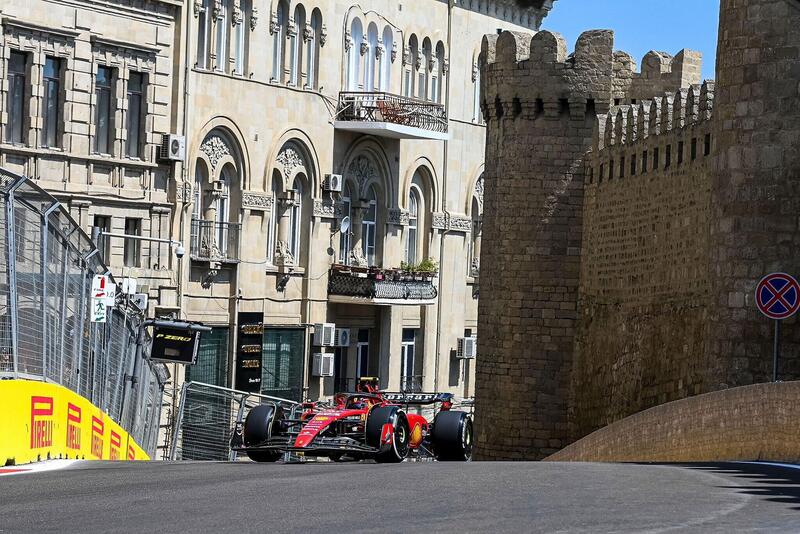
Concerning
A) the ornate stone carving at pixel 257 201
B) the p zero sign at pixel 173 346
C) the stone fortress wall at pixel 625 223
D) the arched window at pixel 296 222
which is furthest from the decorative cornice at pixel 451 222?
the p zero sign at pixel 173 346

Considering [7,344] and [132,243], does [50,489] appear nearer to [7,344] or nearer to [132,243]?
[7,344]

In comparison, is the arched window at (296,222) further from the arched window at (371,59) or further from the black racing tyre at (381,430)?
the black racing tyre at (381,430)

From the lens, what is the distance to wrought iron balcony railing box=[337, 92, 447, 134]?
44344 mm

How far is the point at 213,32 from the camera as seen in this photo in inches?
1549

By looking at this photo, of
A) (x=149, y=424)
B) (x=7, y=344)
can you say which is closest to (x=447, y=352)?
(x=149, y=424)

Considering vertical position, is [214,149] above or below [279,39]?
below

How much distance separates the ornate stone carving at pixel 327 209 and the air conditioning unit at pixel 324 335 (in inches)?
101

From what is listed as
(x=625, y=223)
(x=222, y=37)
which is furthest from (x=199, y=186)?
(x=625, y=223)

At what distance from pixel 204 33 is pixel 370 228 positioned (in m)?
→ 9.07

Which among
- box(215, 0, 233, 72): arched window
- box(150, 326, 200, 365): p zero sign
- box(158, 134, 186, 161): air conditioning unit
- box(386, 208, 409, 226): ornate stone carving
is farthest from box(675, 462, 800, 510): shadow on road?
box(386, 208, 409, 226): ornate stone carving

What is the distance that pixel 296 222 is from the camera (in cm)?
4344

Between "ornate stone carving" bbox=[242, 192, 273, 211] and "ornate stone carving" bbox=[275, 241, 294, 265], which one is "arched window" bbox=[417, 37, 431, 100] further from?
"ornate stone carving" bbox=[242, 192, 273, 211]

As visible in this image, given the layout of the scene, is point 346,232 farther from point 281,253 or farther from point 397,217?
point 281,253

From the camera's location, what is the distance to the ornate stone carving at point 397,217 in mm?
46562
